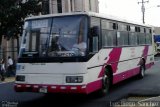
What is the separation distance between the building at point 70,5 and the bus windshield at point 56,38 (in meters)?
32.6

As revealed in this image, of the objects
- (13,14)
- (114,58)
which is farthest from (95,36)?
(13,14)

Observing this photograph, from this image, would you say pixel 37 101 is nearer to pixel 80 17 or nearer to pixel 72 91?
pixel 72 91

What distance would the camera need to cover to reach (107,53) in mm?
13383

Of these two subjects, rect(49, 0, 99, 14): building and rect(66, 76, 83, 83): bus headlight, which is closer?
rect(66, 76, 83, 83): bus headlight

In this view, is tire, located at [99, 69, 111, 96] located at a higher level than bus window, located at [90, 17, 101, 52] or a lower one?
lower

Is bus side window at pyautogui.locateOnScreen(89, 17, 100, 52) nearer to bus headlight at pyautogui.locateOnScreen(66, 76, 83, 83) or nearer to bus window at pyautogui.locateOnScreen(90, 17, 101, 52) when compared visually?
bus window at pyautogui.locateOnScreen(90, 17, 101, 52)

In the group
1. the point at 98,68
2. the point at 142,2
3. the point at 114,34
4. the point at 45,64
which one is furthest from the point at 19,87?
the point at 142,2

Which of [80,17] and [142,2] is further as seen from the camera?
[142,2]

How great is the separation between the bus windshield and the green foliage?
45.9ft

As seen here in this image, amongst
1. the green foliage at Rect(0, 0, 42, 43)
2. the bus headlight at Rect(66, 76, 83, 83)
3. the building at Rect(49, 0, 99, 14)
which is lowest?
the bus headlight at Rect(66, 76, 83, 83)

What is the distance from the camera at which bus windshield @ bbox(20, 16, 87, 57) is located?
11359 millimetres

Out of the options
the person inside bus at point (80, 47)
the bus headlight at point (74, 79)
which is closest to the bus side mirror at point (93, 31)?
the person inside bus at point (80, 47)

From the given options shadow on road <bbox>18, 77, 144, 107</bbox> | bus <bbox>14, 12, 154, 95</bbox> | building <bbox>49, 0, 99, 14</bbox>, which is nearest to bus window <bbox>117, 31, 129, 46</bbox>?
bus <bbox>14, 12, 154, 95</bbox>

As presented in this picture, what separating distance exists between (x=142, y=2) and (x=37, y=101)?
52.1 meters
